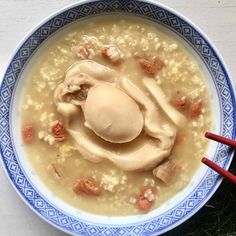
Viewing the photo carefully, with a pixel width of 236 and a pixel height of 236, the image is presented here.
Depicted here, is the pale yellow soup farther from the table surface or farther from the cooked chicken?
the table surface

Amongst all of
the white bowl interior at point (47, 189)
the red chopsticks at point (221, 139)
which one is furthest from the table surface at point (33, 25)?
the red chopsticks at point (221, 139)

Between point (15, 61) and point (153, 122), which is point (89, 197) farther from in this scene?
point (15, 61)

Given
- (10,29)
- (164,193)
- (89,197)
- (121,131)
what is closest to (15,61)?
(10,29)

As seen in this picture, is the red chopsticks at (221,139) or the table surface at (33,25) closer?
the red chopsticks at (221,139)

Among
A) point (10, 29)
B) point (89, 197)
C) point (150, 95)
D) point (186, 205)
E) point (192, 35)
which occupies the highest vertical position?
point (10, 29)

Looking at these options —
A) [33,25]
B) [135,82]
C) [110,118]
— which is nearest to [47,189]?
[110,118]

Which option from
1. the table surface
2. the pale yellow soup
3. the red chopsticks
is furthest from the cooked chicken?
the table surface

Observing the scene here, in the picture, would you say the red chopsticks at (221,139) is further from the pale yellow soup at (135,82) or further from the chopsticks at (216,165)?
the pale yellow soup at (135,82)

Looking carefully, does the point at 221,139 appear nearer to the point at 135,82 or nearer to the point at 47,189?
the point at 135,82
